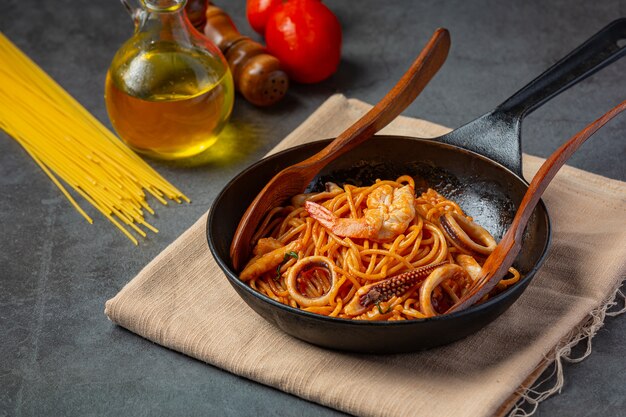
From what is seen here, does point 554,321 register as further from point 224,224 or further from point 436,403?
point 224,224

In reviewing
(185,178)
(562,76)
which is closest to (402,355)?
(562,76)

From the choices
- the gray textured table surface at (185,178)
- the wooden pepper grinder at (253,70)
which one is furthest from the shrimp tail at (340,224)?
the wooden pepper grinder at (253,70)

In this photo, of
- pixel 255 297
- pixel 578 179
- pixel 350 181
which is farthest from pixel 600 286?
pixel 255 297

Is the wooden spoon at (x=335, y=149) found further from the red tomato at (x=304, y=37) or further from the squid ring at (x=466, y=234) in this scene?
the red tomato at (x=304, y=37)

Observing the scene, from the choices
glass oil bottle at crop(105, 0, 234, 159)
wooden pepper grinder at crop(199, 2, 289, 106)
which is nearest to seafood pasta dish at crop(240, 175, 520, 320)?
glass oil bottle at crop(105, 0, 234, 159)

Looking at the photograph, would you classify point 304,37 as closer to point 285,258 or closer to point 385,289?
point 285,258

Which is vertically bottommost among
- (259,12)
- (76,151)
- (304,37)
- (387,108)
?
(76,151)
